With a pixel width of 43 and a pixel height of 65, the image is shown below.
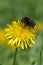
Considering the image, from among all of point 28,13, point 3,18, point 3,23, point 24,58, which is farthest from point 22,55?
point 28,13

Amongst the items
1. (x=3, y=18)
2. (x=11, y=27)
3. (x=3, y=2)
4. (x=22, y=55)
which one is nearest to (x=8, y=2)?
(x=3, y=2)

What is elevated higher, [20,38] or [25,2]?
[25,2]

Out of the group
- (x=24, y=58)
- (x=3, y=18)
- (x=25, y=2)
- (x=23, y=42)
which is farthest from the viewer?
(x=25, y=2)

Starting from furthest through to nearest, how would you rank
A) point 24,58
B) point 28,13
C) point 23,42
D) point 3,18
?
point 28,13
point 3,18
point 24,58
point 23,42

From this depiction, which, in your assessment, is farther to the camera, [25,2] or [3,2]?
[25,2]

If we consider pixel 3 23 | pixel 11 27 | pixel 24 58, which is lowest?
pixel 11 27

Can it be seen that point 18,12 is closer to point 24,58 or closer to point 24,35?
point 24,58
